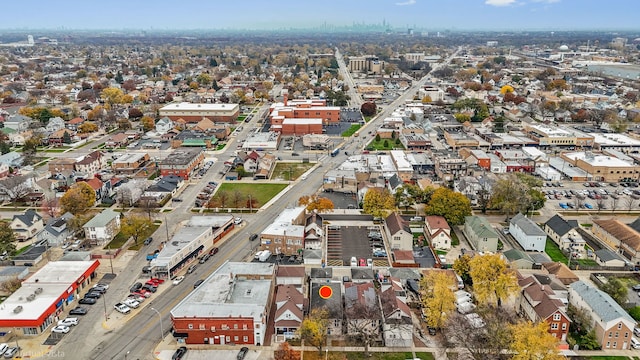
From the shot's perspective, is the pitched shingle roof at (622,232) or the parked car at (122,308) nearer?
the parked car at (122,308)

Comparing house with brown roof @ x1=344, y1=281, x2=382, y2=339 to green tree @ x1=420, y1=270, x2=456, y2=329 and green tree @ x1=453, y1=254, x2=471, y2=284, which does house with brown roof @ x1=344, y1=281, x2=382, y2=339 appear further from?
green tree @ x1=453, y1=254, x2=471, y2=284

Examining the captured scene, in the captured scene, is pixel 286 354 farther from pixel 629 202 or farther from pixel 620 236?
pixel 629 202

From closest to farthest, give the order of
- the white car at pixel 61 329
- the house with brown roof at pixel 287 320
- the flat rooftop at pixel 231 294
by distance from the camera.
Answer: the flat rooftop at pixel 231 294 → the house with brown roof at pixel 287 320 → the white car at pixel 61 329

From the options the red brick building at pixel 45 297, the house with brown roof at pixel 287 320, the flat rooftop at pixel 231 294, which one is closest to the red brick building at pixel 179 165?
the red brick building at pixel 45 297

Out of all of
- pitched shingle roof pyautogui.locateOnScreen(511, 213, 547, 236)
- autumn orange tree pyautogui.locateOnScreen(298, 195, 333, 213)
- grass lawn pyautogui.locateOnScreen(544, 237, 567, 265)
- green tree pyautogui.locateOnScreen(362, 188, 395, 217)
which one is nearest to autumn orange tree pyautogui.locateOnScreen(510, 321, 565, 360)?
grass lawn pyautogui.locateOnScreen(544, 237, 567, 265)

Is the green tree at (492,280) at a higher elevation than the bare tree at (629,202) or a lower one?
higher

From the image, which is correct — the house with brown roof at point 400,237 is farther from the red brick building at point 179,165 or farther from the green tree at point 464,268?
the red brick building at point 179,165

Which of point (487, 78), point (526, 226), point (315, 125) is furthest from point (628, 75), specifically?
point (526, 226)
